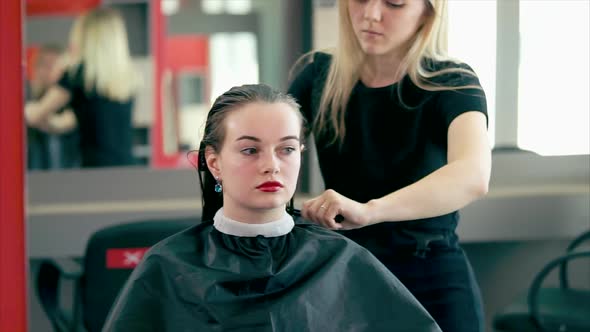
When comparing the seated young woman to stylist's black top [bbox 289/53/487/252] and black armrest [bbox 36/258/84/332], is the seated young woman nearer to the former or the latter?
stylist's black top [bbox 289/53/487/252]

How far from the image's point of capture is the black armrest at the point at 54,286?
2.59 metres

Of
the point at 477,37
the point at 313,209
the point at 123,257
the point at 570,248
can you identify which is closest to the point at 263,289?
the point at 313,209

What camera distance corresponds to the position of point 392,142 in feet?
5.71

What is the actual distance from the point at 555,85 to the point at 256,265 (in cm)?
239

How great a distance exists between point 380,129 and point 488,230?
68.5 inches

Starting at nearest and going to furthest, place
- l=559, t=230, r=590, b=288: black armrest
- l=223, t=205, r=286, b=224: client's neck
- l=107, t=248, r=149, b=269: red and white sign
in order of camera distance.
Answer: l=223, t=205, r=286, b=224: client's neck
l=107, t=248, r=149, b=269: red and white sign
l=559, t=230, r=590, b=288: black armrest

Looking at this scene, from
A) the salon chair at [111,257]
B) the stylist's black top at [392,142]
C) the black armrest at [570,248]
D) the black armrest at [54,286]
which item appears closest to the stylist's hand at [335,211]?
the stylist's black top at [392,142]

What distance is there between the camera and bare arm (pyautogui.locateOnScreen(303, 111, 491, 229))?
1.47m

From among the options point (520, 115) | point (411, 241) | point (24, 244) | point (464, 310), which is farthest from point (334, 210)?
point (520, 115)

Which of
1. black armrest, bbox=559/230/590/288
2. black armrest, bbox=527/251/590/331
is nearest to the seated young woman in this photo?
black armrest, bbox=527/251/590/331

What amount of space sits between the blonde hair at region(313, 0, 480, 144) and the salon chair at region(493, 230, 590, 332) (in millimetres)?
1368

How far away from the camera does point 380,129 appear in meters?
1.75

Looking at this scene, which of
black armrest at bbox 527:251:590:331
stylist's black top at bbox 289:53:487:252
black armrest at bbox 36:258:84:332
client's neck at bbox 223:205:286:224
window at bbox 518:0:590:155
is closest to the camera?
client's neck at bbox 223:205:286:224

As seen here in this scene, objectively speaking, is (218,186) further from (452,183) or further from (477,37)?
(477,37)
